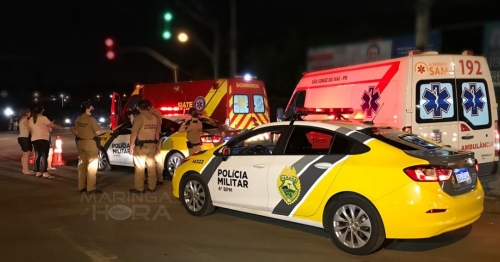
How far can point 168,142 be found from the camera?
10.1m

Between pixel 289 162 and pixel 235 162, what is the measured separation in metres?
0.92

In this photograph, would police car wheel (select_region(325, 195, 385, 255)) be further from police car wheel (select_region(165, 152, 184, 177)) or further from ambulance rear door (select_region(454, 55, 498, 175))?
police car wheel (select_region(165, 152, 184, 177))

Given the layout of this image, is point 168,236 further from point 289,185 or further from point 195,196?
point 289,185

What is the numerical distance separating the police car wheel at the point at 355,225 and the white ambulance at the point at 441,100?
2710 mm

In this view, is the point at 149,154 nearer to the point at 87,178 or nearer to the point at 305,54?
the point at 87,178

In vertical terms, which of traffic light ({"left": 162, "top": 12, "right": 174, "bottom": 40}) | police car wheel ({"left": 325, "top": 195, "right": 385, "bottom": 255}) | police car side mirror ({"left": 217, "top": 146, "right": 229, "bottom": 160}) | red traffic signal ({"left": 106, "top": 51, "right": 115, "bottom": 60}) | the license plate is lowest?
police car wheel ({"left": 325, "top": 195, "right": 385, "bottom": 255})

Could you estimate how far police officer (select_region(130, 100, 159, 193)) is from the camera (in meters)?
8.29

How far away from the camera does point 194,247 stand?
540cm

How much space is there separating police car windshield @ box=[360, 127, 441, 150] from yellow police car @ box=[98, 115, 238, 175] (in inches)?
180

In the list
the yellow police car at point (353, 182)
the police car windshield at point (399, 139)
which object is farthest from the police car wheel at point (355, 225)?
the police car windshield at point (399, 139)

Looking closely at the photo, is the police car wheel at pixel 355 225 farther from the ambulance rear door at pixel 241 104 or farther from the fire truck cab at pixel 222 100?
the ambulance rear door at pixel 241 104

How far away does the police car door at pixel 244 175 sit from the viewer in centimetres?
590

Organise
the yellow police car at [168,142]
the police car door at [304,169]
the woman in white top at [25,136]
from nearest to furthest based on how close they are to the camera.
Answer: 1. the police car door at [304,169]
2. the yellow police car at [168,142]
3. the woman in white top at [25,136]

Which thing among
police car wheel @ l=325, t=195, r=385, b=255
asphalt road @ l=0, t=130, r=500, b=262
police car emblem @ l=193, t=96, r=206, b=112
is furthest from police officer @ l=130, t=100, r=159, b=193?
police car emblem @ l=193, t=96, r=206, b=112
